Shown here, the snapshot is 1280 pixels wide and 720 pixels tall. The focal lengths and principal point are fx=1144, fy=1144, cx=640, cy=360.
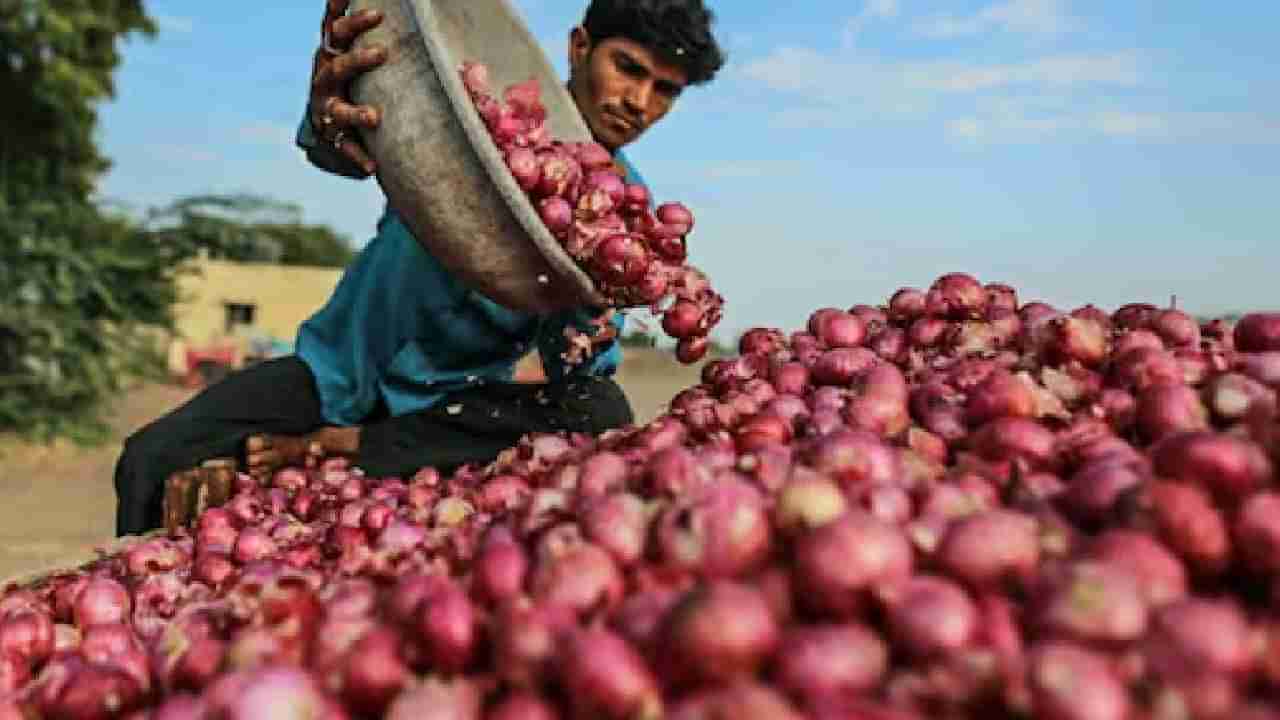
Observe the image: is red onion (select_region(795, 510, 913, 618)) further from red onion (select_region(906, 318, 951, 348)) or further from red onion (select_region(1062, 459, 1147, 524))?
red onion (select_region(906, 318, 951, 348))

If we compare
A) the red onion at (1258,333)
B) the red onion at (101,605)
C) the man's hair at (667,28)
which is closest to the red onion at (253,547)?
the red onion at (101,605)

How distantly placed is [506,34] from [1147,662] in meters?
2.98

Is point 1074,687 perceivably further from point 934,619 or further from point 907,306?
point 907,306

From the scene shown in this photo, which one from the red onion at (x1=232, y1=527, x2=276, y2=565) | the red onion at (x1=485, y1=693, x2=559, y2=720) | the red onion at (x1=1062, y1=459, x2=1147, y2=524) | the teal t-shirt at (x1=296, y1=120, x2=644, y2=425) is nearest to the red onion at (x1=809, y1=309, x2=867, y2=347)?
the red onion at (x1=1062, y1=459, x2=1147, y2=524)

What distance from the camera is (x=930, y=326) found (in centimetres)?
215

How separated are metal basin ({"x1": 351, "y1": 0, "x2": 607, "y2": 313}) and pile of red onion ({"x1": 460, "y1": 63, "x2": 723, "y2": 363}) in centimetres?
8

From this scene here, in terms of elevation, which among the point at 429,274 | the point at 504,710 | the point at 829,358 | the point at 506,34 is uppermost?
the point at 506,34

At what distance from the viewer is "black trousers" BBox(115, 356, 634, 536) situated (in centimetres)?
343

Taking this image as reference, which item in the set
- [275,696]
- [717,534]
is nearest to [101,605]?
[275,696]

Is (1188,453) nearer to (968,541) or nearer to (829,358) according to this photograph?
(968,541)

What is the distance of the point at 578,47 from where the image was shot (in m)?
4.09

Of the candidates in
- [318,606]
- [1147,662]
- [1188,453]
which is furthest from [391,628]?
[1188,453]

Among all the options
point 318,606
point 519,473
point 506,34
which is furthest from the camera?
point 506,34

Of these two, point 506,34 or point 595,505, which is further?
point 506,34
